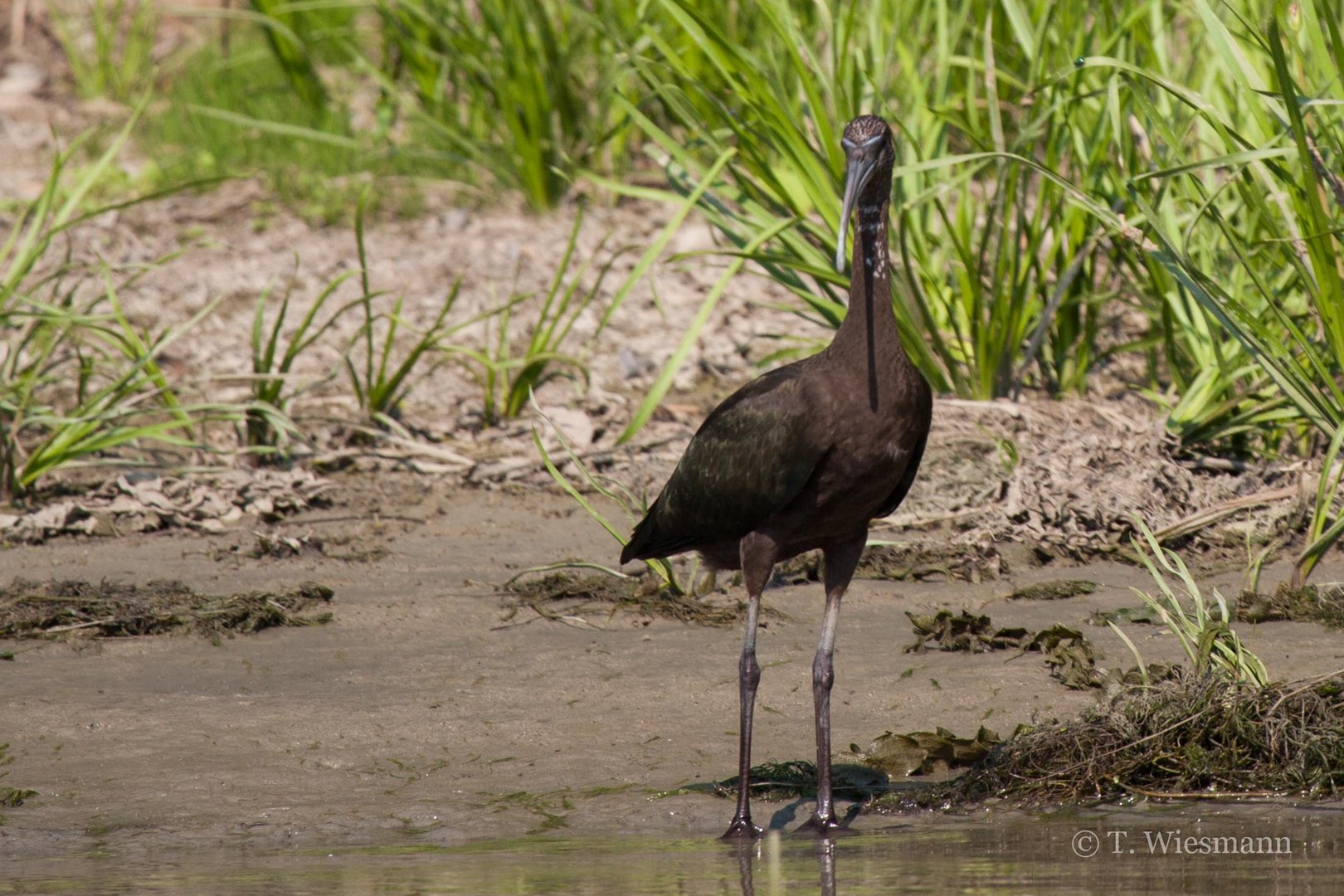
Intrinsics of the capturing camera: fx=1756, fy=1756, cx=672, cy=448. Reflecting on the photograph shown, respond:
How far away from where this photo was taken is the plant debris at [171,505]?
6.39 metres

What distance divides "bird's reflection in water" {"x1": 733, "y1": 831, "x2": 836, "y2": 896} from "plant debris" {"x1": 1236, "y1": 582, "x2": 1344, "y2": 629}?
174cm

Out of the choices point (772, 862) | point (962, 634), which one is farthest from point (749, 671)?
point (962, 634)

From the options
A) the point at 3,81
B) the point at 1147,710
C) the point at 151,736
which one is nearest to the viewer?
the point at 1147,710

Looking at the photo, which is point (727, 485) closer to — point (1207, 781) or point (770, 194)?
point (1207, 781)

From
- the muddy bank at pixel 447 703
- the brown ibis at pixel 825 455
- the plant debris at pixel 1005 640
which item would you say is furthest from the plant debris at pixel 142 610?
the plant debris at pixel 1005 640

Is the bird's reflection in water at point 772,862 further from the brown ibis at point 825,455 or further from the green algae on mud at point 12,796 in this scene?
the green algae on mud at point 12,796

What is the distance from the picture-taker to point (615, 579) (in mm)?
5773

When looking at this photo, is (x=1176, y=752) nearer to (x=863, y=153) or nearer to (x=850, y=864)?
(x=850, y=864)

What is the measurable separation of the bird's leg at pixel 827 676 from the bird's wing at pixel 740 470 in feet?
0.87

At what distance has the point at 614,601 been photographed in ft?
18.4

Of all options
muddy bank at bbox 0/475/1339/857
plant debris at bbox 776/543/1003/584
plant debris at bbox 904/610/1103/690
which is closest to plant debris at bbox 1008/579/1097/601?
muddy bank at bbox 0/475/1339/857

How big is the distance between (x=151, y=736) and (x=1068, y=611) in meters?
2.74

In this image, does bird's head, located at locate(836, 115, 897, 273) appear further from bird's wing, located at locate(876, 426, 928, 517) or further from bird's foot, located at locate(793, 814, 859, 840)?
bird's foot, located at locate(793, 814, 859, 840)

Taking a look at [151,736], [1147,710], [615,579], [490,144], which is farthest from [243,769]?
[490,144]
